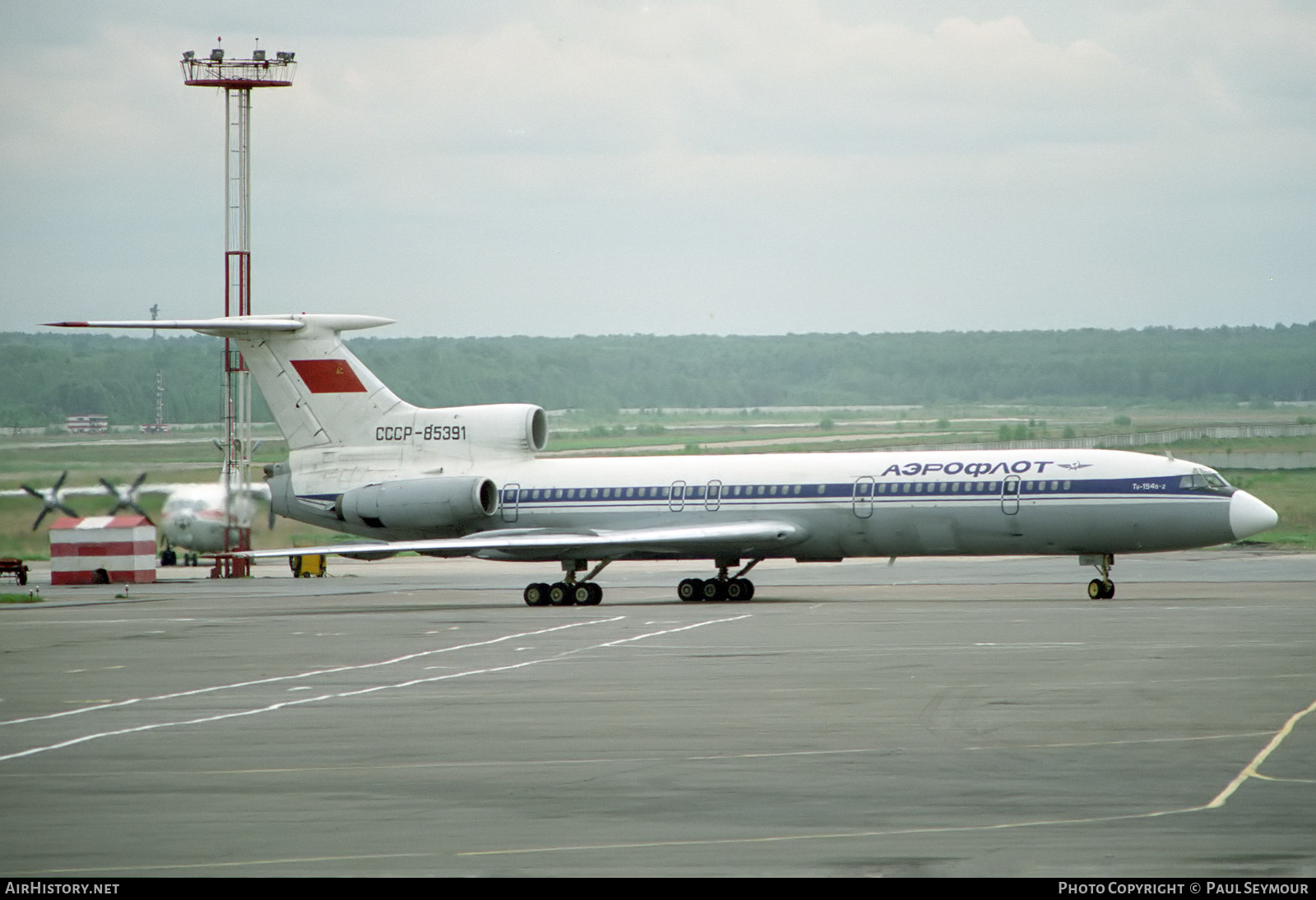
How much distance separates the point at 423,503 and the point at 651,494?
5.25 metres

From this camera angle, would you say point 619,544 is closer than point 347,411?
Yes

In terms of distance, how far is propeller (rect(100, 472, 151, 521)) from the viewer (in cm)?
4750

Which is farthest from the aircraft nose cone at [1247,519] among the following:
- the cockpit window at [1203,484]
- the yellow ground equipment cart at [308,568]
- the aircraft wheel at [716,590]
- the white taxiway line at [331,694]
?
the yellow ground equipment cart at [308,568]

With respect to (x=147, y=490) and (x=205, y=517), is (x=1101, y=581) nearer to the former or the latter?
(x=147, y=490)

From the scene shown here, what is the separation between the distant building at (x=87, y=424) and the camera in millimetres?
49156

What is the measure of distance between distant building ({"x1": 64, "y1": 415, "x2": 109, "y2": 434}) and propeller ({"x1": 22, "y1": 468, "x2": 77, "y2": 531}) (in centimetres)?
200

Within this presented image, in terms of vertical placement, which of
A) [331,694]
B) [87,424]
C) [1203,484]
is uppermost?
[87,424]

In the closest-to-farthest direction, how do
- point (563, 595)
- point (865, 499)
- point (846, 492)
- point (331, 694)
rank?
point (331, 694)
point (865, 499)
point (846, 492)
point (563, 595)

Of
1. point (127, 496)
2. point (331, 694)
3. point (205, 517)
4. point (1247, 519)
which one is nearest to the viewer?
point (331, 694)

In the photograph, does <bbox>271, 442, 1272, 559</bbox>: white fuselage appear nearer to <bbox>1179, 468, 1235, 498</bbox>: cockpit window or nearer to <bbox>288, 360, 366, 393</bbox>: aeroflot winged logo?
<bbox>1179, 468, 1235, 498</bbox>: cockpit window

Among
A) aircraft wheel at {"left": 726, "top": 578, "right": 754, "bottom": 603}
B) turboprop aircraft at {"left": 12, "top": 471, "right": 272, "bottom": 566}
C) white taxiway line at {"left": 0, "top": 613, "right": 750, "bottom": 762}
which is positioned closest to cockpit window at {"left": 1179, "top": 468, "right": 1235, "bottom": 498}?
aircraft wheel at {"left": 726, "top": 578, "right": 754, "bottom": 603}

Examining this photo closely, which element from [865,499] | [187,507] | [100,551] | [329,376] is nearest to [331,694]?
[865,499]

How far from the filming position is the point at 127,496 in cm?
4991

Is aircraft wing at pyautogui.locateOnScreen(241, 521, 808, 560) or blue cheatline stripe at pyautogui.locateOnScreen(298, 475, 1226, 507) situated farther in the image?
aircraft wing at pyautogui.locateOnScreen(241, 521, 808, 560)
